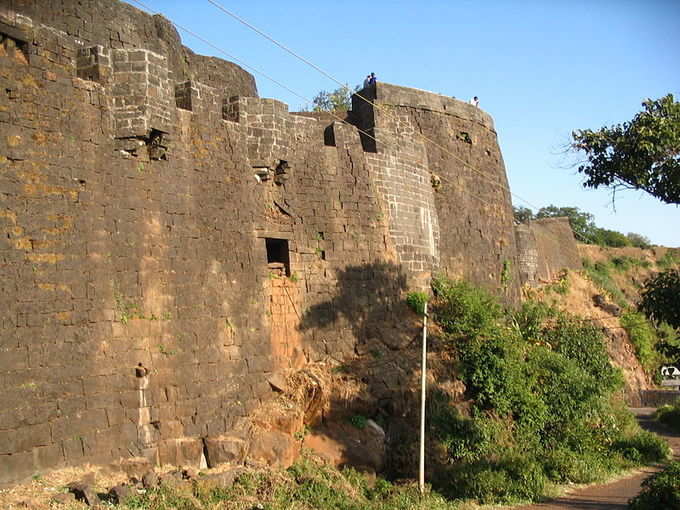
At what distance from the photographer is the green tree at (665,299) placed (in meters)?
9.77

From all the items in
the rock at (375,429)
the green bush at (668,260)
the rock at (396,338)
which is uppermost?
the green bush at (668,260)

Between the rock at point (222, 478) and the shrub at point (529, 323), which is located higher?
the shrub at point (529, 323)

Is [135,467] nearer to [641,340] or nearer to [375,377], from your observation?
[375,377]

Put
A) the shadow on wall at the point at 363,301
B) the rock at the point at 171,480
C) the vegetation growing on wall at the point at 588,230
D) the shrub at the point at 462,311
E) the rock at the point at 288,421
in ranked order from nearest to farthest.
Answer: the rock at the point at 171,480
the rock at the point at 288,421
the shadow on wall at the point at 363,301
the shrub at the point at 462,311
the vegetation growing on wall at the point at 588,230

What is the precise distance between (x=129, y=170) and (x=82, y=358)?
2.89m

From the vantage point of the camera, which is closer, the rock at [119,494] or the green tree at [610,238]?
the rock at [119,494]

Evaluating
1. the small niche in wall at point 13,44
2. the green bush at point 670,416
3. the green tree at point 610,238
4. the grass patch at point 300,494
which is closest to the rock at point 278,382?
the grass patch at point 300,494

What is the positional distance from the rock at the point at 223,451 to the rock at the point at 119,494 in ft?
6.68

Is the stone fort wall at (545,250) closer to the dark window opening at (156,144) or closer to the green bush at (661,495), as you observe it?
the green bush at (661,495)

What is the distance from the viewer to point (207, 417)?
11570 mm

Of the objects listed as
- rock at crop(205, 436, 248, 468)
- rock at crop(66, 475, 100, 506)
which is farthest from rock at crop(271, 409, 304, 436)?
rock at crop(66, 475, 100, 506)

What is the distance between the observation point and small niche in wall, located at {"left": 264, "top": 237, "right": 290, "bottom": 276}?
13836mm

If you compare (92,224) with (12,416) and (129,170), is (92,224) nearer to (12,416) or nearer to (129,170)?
(129,170)

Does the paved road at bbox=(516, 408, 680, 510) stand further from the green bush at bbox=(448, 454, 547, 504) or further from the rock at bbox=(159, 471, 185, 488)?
the rock at bbox=(159, 471, 185, 488)
